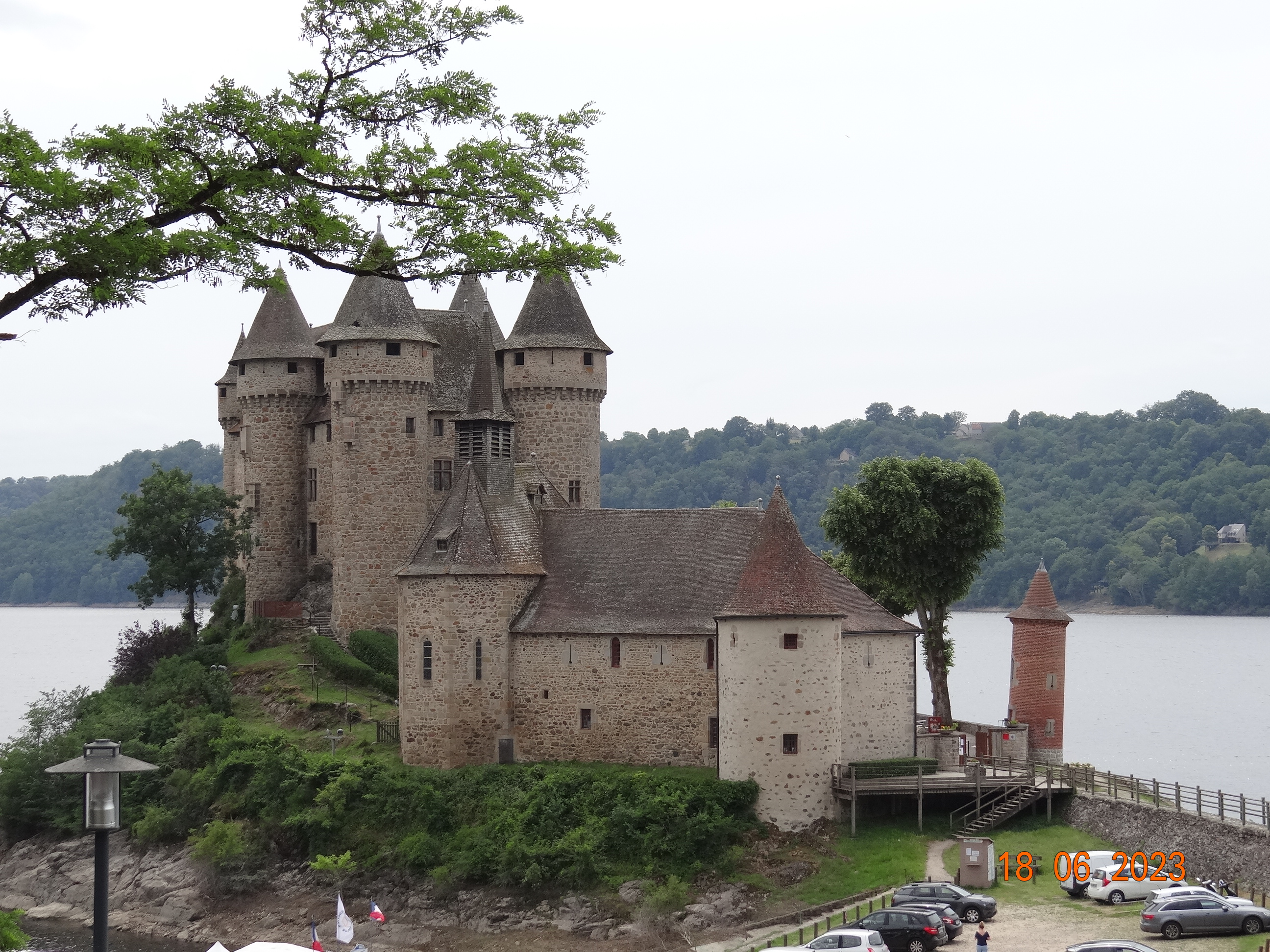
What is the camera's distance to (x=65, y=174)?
13.6 m

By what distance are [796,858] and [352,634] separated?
23.4m

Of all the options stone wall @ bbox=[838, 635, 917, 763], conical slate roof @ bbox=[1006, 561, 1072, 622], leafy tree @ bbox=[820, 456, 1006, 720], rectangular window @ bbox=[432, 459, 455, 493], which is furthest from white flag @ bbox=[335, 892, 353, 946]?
conical slate roof @ bbox=[1006, 561, 1072, 622]

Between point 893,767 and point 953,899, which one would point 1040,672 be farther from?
point 953,899

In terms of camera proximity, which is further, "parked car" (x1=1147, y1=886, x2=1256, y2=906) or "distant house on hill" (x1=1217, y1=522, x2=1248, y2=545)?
"distant house on hill" (x1=1217, y1=522, x2=1248, y2=545)

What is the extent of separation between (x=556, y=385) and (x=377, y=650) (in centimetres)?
1266

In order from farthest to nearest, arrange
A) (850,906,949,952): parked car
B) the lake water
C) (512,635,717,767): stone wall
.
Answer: the lake water
(512,635,717,767): stone wall
(850,906,949,952): parked car

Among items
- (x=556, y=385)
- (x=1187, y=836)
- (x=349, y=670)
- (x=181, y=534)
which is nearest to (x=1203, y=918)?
(x=1187, y=836)

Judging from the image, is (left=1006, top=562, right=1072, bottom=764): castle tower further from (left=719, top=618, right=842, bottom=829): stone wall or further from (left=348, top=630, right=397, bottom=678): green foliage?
(left=348, top=630, right=397, bottom=678): green foliage

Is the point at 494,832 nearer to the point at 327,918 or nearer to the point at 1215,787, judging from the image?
the point at 327,918

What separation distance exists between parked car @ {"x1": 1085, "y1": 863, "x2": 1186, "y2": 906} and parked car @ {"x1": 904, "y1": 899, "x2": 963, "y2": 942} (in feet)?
12.2

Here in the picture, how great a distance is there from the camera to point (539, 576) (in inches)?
2077

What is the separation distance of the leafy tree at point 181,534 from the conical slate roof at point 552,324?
14.7 meters

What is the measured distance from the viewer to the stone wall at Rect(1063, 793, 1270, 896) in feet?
125

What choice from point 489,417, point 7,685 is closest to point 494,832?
point 489,417
